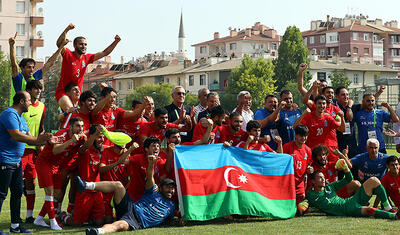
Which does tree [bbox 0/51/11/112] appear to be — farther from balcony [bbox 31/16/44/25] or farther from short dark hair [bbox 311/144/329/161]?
short dark hair [bbox 311/144/329/161]

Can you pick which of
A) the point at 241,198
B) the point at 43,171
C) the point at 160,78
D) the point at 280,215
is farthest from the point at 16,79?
the point at 160,78

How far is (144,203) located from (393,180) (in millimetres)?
4527

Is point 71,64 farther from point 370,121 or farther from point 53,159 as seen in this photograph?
point 370,121

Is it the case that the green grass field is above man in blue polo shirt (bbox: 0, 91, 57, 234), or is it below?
below

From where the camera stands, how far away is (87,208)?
1014cm

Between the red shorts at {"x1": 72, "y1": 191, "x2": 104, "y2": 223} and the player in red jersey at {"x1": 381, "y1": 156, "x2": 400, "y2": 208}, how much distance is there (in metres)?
5.05

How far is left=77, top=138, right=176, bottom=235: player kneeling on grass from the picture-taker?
30.9 ft

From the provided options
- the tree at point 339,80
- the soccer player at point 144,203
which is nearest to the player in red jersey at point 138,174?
the soccer player at point 144,203

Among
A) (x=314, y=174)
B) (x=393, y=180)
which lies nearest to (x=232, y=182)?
(x=314, y=174)

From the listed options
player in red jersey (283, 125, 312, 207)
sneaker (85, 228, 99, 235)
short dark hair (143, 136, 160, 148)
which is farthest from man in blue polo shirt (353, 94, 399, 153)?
sneaker (85, 228, 99, 235)

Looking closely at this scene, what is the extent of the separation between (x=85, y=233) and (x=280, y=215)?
3.37m

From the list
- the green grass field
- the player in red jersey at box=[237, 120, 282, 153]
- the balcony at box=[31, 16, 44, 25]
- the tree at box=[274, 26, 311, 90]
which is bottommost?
the green grass field

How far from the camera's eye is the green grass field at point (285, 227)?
9164 millimetres

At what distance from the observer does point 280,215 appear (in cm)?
1048
